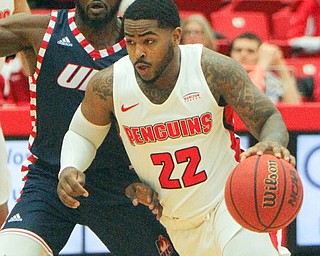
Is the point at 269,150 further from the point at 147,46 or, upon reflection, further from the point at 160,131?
the point at 147,46

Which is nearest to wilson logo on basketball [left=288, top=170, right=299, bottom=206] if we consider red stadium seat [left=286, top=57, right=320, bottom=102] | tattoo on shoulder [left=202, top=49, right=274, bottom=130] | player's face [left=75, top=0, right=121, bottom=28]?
tattoo on shoulder [left=202, top=49, right=274, bottom=130]

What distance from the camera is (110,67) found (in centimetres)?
447

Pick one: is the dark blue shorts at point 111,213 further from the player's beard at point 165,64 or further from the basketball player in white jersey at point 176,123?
the player's beard at point 165,64

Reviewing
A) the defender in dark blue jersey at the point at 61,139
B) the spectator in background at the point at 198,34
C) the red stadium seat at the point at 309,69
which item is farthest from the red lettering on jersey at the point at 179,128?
the red stadium seat at the point at 309,69

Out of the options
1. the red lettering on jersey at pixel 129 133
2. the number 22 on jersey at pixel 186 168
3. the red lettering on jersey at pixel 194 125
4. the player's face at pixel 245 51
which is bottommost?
the player's face at pixel 245 51

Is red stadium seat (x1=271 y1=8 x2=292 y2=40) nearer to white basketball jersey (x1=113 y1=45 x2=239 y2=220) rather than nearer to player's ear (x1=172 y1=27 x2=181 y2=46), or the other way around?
white basketball jersey (x1=113 y1=45 x2=239 y2=220)

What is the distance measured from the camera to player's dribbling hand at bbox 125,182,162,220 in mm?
4383

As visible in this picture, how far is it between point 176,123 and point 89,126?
44 cm

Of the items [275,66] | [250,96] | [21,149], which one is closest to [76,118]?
[250,96]

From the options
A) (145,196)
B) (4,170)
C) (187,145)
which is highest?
Answer: (187,145)

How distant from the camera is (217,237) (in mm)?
4266

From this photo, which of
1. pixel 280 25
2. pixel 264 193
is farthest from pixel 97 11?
pixel 280 25

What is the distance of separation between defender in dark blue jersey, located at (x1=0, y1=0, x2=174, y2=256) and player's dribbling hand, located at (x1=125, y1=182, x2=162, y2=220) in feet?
1.42

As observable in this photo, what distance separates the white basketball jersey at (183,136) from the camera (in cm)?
428
